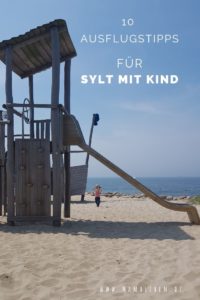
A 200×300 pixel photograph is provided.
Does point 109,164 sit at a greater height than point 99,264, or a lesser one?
greater

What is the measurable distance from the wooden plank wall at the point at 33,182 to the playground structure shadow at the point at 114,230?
0.45 meters

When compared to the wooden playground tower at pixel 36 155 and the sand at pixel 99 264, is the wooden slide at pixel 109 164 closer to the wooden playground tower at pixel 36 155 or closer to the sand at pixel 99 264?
the wooden playground tower at pixel 36 155

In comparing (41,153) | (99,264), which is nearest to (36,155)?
(41,153)

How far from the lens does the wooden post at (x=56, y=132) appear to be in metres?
10.6

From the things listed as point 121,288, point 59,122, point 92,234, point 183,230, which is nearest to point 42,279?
point 121,288

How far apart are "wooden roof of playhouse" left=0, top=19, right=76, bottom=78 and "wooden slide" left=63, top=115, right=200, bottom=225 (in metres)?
2.24

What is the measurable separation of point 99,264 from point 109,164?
16.6ft

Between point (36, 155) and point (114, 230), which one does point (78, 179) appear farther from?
point (114, 230)

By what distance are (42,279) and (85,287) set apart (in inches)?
25.5

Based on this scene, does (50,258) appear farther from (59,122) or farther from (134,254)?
(59,122)

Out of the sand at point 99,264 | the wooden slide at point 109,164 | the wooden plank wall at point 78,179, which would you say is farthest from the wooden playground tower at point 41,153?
the wooden plank wall at point 78,179

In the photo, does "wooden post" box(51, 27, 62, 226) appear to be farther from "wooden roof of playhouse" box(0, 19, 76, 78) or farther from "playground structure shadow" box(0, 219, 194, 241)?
"playground structure shadow" box(0, 219, 194, 241)

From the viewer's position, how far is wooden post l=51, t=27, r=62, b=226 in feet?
34.6

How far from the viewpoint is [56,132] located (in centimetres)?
1071
